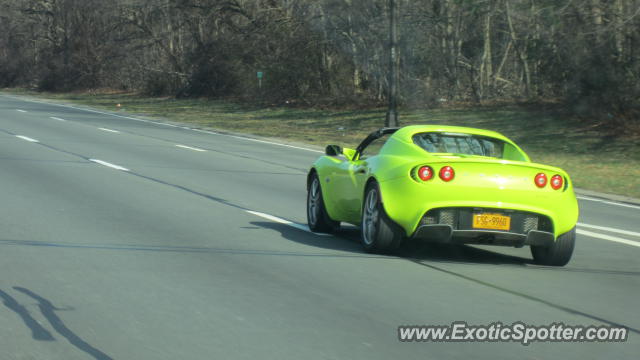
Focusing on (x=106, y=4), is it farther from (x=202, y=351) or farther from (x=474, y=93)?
(x=202, y=351)

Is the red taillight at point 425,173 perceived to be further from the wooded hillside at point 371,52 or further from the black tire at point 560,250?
the wooded hillside at point 371,52

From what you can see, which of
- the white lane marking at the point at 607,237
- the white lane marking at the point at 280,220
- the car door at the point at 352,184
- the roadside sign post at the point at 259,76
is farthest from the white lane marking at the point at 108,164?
the roadside sign post at the point at 259,76

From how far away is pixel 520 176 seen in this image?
9250 mm

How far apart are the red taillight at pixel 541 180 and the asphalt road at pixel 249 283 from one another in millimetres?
757

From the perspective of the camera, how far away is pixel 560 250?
376 inches

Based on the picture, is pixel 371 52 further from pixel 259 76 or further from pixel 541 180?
pixel 541 180

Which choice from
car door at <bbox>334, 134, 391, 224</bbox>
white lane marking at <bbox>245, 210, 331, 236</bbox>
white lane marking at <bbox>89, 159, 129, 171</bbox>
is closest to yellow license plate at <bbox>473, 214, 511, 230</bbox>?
car door at <bbox>334, 134, 391, 224</bbox>

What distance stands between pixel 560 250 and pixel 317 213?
2891mm

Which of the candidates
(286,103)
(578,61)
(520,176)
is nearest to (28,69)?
(286,103)

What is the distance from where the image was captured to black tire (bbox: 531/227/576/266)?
951cm

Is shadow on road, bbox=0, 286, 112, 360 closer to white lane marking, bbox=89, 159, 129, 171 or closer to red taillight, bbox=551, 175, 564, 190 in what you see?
red taillight, bbox=551, 175, 564, 190

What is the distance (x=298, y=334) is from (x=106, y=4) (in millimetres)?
66645

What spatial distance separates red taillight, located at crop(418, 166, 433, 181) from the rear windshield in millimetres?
815

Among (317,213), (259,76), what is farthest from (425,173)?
(259,76)
